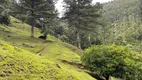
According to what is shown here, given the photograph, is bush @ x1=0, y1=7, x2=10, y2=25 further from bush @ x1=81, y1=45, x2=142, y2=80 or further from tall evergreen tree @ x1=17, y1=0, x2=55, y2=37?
bush @ x1=81, y1=45, x2=142, y2=80

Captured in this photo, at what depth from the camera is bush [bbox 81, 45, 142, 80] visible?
2705cm

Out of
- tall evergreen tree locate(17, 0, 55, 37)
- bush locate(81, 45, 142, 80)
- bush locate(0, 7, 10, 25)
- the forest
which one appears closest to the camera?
the forest

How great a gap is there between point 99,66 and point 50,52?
10277 millimetres

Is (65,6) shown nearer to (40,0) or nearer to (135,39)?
(40,0)

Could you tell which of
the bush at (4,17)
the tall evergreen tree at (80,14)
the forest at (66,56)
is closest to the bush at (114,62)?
the forest at (66,56)

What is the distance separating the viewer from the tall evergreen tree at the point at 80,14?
159 feet

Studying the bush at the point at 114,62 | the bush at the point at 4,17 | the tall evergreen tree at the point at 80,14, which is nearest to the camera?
the bush at the point at 114,62

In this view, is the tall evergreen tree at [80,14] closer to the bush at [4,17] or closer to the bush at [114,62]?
the bush at [4,17]

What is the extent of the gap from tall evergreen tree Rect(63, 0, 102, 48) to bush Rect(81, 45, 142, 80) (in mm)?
19879

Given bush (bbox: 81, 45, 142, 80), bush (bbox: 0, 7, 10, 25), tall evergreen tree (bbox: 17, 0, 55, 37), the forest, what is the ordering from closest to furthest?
the forest, bush (bbox: 81, 45, 142, 80), tall evergreen tree (bbox: 17, 0, 55, 37), bush (bbox: 0, 7, 10, 25)

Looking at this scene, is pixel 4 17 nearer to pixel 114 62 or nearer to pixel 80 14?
pixel 80 14

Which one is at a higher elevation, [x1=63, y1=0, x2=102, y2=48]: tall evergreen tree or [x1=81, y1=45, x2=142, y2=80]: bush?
[x1=63, y1=0, x2=102, y2=48]: tall evergreen tree

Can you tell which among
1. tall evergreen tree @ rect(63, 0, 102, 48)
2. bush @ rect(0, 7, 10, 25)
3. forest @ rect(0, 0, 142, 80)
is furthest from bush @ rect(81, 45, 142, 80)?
bush @ rect(0, 7, 10, 25)

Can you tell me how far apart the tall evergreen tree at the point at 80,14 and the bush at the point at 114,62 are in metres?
19.9
